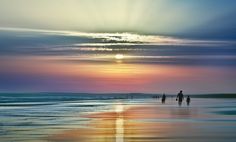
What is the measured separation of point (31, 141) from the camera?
Result: 68.0ft

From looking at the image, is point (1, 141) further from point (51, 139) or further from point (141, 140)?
point (141, 140)

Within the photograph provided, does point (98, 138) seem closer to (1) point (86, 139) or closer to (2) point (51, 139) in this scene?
(1) point (86, 139)

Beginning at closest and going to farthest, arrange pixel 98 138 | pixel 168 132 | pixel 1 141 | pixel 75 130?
pixel 1 141, pixel 98 138, pixel 168 132, pixel 75 130

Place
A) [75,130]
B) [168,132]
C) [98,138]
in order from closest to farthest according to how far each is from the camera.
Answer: [98,138] < [168,132] < [75,130]

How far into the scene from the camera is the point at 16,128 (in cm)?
2712

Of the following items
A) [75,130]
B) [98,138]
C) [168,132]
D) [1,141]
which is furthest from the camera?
[75,130]

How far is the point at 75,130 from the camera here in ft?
86.1

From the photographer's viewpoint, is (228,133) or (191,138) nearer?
(191,138)

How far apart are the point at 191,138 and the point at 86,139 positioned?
4460 millimetres

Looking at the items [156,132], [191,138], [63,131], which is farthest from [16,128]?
[191,138]

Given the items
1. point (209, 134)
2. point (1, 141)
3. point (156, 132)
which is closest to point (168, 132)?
point (156, 132)

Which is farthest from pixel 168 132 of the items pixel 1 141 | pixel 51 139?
pixel 1 141

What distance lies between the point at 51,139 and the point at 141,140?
154 inches

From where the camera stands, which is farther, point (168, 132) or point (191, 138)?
point (168, 132)
